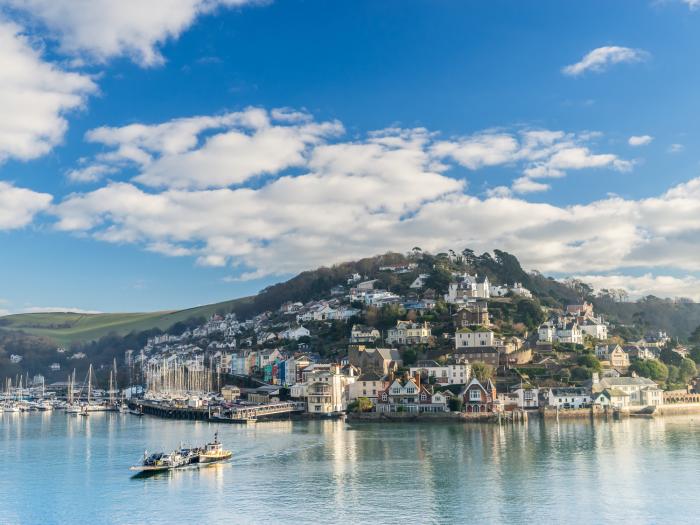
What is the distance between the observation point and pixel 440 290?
103250mm

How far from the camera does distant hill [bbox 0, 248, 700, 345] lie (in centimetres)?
11675

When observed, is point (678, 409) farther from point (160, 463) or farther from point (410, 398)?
point (160, 463)

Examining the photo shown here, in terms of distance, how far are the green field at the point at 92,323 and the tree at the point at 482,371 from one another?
101935 mm

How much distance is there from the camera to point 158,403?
3585 inches

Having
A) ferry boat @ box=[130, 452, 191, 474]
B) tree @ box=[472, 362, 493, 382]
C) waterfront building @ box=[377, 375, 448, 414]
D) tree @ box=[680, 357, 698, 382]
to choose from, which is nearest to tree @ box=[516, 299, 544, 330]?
tree @ box=[680, 357, 698, 382]

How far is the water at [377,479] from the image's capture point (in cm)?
2839

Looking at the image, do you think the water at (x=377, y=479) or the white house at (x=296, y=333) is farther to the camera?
the white house at (x=296, y=333)

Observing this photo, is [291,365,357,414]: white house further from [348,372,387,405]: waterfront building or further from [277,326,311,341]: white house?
[277,326,311,341]: white house

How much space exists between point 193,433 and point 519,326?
45343 millimetres

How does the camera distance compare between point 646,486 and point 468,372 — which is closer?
point 646,486

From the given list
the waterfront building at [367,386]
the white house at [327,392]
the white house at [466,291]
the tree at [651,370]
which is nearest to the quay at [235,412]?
the white house at [327,392]

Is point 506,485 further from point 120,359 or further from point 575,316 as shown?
point 120,359

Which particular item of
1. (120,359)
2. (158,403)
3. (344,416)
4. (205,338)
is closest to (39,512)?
Result: (344,416)

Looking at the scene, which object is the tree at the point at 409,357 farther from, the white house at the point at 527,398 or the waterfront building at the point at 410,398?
the white house at the point at 527,398
